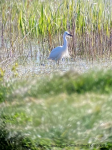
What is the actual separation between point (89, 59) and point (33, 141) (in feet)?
10.2

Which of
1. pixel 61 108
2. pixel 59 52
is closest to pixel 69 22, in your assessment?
pixel 59 52

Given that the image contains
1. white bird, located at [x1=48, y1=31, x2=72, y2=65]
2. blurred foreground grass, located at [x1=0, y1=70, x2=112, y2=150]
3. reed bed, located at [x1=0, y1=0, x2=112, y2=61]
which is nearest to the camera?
blurred foreground grass, located at [x1=0, y1=70, x2=112, y2=150]

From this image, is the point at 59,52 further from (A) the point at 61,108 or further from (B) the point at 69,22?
(A) the point at 61,108

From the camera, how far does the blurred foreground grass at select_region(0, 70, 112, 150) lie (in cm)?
117

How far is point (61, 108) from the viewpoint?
118 cm

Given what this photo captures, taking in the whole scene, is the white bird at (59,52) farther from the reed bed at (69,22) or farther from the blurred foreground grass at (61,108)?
the blurred foreground grass at (61,108)

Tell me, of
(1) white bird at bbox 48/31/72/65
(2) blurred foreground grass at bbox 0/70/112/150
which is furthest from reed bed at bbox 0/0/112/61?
(2) blurred foreground grass at bbox 0/70/112/150

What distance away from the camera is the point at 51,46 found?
18.6 feet

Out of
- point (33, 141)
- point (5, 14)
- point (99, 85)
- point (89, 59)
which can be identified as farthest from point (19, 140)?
point (5, 14)

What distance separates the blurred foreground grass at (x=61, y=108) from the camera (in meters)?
1.17

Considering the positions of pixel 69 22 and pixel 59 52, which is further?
pixel 59 52

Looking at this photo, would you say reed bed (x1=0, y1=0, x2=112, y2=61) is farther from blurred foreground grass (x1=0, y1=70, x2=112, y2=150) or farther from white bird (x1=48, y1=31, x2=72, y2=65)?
blurred foreground grass (x1=0, y1=70, x2=112, y2=150)

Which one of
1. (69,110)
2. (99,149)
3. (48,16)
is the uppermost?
(48,16)

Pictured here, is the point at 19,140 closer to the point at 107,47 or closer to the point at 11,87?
the point at 11,87
